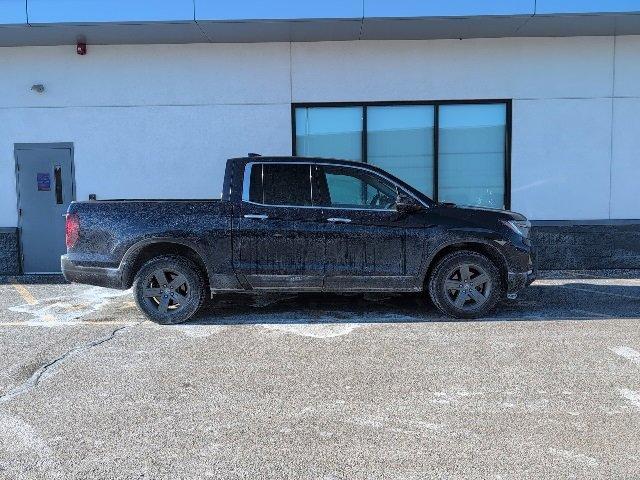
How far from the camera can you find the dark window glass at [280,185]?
6836 millimetres

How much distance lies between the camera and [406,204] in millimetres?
6711

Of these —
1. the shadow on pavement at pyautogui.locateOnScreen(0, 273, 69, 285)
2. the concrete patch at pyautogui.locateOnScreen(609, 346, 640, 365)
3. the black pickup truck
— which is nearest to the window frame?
the black pickup truck

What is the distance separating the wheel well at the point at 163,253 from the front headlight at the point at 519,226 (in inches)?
140

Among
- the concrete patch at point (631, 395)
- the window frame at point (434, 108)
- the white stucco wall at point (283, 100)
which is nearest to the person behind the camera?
the concrete patch at point (631, 395)

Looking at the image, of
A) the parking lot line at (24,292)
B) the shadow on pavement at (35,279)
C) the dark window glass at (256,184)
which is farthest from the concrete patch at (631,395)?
the shadow on pavement at (35,279)

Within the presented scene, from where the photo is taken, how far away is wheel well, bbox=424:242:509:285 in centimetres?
682

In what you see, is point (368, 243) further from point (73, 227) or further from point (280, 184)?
point (73, 227)

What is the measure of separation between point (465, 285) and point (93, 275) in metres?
4.28

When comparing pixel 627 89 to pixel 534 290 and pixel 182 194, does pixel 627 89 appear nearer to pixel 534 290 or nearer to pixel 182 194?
pixel 534 290

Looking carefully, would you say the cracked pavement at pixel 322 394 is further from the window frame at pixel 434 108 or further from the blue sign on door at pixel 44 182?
the window frame at pixel 434 108

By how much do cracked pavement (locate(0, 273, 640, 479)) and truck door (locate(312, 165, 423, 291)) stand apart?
0.49 m

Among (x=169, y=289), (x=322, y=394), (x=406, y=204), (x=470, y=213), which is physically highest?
(x=406, y=204)

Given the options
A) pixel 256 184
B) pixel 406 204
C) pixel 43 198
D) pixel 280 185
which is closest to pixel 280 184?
pixel 280 185

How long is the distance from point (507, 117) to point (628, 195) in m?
2.59
